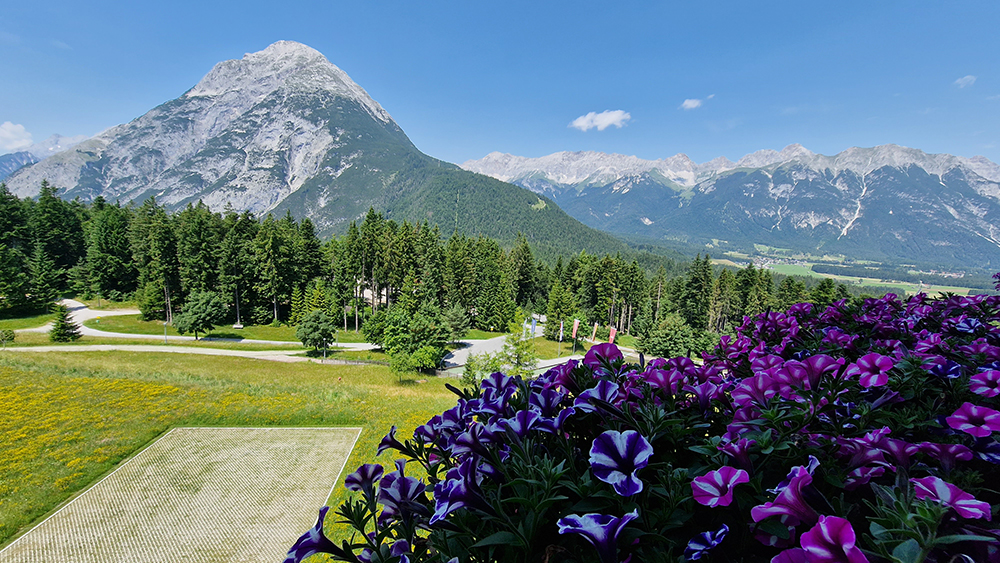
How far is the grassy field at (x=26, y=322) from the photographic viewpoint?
31987 millimetres

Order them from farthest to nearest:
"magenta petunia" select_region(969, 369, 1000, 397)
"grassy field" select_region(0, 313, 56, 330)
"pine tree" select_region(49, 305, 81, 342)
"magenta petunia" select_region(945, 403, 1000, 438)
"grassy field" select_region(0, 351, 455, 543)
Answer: "grassy field" select_region(0, 313, 56, 330)
"pine tree" select_region(49, 305, 81, 342)
"grassy field" select_region(0, 351, 455, 543)
"magenta petunia" select_region(969, 369, 1000, 397)
"magenta petunia" select_region(945, 403, 1000, 438)

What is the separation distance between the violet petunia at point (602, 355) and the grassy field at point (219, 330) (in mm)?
39699

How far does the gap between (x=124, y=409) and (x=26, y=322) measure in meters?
32.5

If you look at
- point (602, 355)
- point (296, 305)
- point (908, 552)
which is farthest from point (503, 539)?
point (296, 305)

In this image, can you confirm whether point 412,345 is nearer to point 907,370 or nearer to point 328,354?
point 328,354

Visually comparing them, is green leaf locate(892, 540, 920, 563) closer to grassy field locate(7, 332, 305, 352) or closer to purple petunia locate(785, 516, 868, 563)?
purple petunia locate(785, 516, 868, 563)

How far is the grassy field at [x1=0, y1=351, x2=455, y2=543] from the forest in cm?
870

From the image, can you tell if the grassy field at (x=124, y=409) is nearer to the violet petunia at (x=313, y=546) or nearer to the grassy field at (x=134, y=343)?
the grassy field at (x=134, y=343)

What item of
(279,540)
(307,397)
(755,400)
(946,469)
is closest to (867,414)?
(946,469)

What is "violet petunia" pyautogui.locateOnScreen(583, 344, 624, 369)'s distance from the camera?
2.16 m

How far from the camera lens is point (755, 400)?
1.53 meters

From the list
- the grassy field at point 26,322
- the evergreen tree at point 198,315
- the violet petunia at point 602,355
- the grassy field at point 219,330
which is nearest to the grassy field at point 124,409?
the violet petunia at point 602,355

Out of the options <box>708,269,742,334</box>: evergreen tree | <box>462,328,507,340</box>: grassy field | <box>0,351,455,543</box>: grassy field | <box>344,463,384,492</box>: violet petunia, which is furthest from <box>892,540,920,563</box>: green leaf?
<box>708,269,742,334</box>: evergreen tree

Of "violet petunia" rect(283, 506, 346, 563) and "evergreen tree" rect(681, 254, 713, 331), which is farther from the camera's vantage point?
"evergreen tree" rect(681, 254, 713, 331)
